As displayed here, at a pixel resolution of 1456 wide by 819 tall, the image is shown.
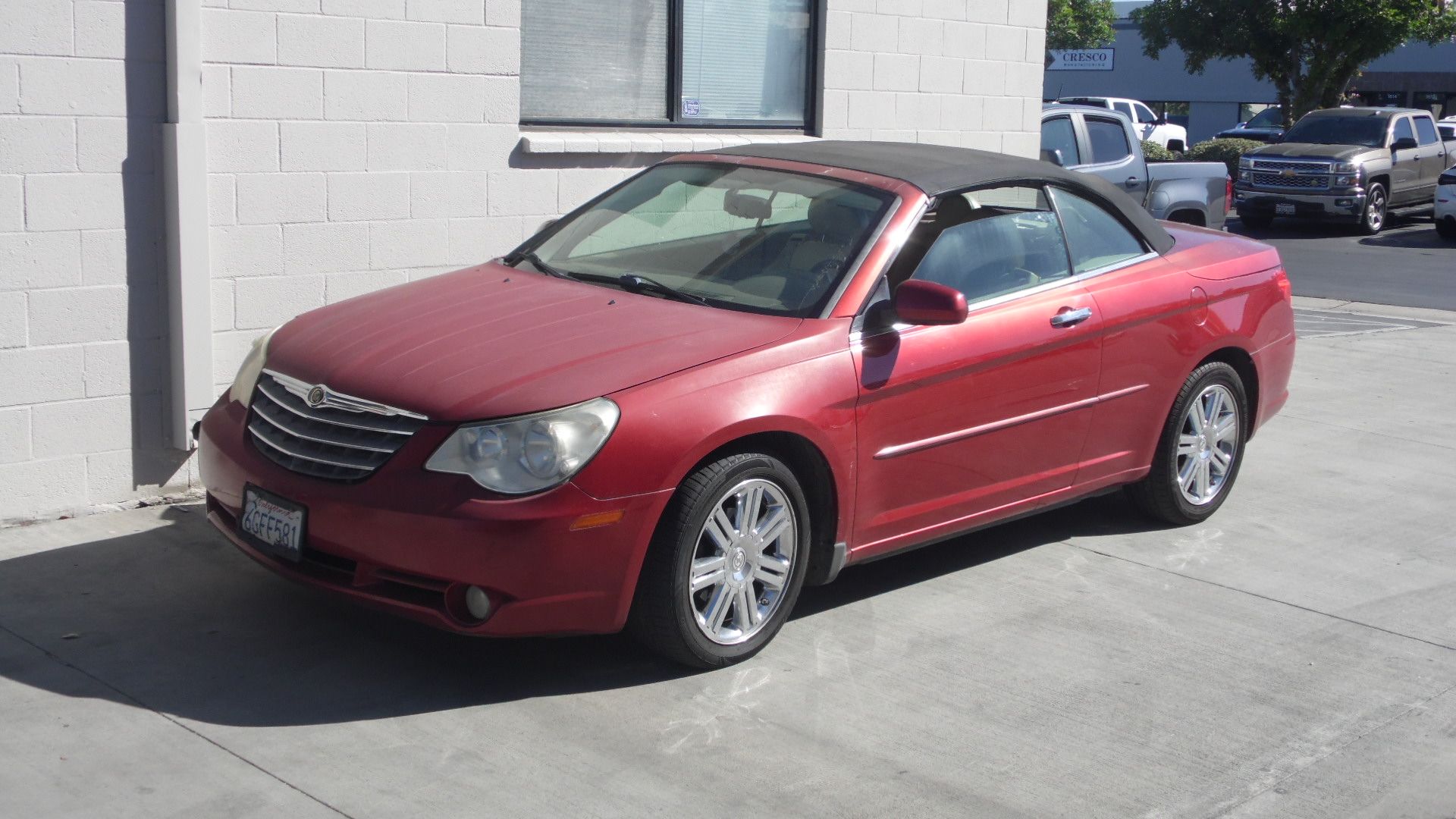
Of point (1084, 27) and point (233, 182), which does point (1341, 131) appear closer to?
point (233, 182)

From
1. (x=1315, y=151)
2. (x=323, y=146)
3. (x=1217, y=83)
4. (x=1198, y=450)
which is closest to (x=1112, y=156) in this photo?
(x=1198, y=450)

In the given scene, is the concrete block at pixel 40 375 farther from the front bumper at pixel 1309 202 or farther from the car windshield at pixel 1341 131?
the car windshield at pixel 1341 131

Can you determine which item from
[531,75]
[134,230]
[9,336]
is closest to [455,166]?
[531,75]

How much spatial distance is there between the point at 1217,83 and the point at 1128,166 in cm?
4451

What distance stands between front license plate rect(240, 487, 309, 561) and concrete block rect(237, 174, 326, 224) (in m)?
2.23

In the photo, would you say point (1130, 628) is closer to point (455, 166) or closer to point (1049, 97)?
point (455, 166)

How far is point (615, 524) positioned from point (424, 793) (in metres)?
0.92

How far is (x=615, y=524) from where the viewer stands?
4383mm

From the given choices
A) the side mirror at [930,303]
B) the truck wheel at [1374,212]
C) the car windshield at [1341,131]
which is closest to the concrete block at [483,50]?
the side mirror at [930,303]

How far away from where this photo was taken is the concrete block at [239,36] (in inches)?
251

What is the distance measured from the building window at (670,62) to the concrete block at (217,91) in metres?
1.68

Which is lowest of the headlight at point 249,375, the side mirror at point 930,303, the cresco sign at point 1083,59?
the headlight at point 249,375

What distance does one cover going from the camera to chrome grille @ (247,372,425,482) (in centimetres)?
446

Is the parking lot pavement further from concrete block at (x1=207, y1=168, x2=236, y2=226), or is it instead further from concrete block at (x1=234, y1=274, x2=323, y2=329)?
concrete block at (x1=207, y1=168, x2=236, y2=226)
